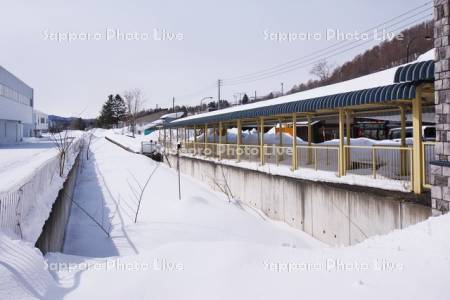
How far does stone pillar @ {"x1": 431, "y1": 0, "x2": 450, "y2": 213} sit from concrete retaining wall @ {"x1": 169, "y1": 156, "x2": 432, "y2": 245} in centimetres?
72

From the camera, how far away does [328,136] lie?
35.0 m

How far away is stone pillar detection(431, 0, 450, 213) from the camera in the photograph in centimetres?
633

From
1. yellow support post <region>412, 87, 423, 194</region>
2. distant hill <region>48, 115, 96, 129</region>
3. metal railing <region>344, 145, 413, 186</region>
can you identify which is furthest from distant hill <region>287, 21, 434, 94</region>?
yellow support post <region>412, 87, 423, 194</region>

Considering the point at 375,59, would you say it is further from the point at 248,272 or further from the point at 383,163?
the point at 248,272

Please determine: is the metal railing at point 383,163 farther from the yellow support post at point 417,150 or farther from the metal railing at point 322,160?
the metal railing at point 322,160

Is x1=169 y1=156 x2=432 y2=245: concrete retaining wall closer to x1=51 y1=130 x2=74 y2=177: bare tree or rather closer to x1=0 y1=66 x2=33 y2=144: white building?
x1=51 y1=130 x2=74 y2=177: bare tree

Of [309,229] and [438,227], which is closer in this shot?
[438,227]

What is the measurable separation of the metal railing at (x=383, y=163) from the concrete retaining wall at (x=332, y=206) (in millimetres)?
1117

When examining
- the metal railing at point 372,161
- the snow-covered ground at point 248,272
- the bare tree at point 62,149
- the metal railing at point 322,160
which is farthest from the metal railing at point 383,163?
the bare tree at point 62,149

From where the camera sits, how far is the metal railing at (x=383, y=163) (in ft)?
31.4

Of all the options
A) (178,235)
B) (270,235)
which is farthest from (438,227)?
(178,235)

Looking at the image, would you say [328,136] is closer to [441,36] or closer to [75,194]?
[75,194]

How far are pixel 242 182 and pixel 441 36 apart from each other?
10.4 meters

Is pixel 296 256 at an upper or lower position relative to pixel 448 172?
lower
